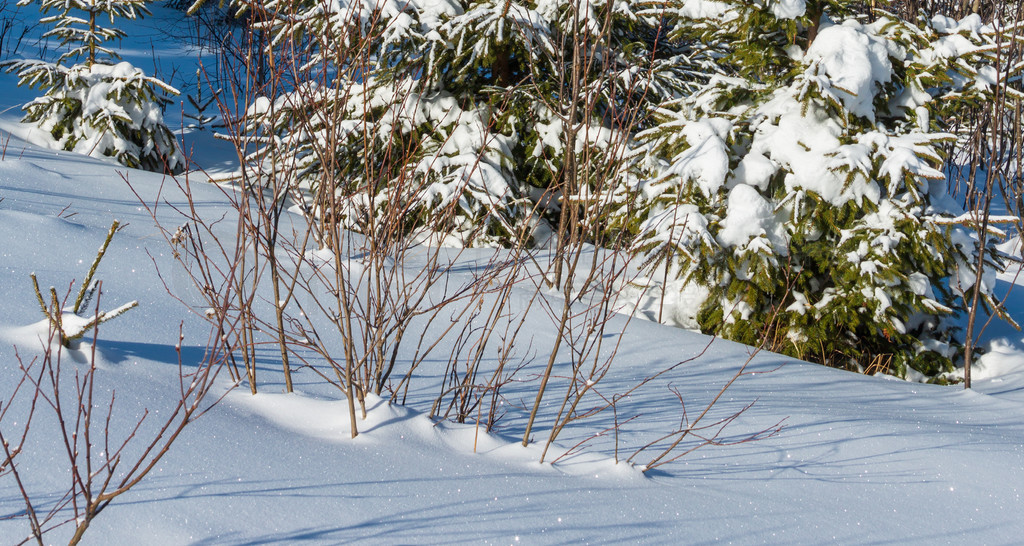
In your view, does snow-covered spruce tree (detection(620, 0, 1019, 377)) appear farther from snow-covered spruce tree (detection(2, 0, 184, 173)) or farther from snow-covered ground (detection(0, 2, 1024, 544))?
snow-covered spruce tree (detection(2, 0, 184, 173))

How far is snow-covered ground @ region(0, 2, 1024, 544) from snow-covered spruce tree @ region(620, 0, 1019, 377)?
3.01ft

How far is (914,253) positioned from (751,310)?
3.07ft

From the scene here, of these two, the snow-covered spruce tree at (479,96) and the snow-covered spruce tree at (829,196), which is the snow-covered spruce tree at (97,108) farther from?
the snow-covered spruce tree at (829,196)

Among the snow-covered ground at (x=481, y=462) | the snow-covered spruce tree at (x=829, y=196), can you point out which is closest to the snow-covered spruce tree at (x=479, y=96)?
the snow-covered spruce tree at (x=829, y=196)

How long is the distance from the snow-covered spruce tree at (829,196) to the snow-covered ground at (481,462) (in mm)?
919

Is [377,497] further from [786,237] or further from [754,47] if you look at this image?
[754,47]

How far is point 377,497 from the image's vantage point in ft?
5.77

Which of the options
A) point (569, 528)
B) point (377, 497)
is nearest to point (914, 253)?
point (569, 528)

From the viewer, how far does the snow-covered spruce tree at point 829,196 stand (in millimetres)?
4145

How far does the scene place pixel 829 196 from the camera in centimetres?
427

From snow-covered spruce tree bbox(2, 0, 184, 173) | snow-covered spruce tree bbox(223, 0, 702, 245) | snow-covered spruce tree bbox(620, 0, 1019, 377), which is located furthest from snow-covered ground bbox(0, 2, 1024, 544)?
snow-covered spruce tree bbox(2, 0, 184, 173)

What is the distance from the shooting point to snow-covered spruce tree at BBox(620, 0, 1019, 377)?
13.6 feet

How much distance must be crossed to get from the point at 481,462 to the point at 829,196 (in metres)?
3.07

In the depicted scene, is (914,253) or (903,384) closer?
(903,384)
